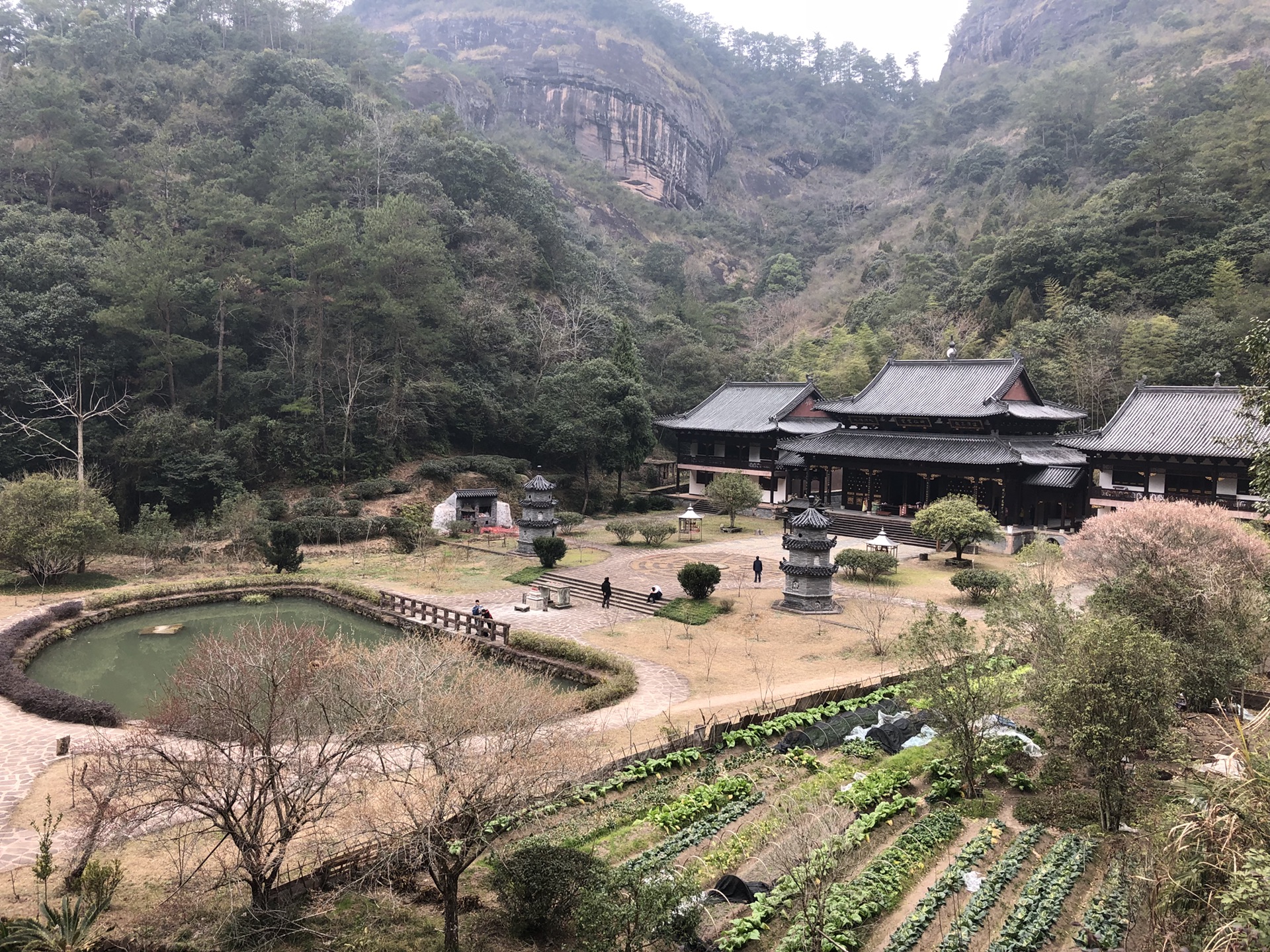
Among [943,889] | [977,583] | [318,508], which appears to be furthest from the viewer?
[318,508]

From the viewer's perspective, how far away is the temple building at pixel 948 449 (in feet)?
119

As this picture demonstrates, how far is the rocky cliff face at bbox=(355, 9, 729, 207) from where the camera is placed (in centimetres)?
9800

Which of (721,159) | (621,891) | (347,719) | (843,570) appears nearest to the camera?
(621,891)

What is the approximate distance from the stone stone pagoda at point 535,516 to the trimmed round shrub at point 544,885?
82.5 feet

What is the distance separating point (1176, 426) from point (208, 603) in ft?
129

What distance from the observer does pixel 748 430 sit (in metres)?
47.9

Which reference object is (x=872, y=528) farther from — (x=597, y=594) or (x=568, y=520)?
(x=597, y=594)

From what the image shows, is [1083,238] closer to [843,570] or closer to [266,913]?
[843,570]

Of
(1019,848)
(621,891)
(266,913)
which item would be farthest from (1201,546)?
(266,913)

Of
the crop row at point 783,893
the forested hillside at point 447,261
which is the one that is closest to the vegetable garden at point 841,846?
the crop row at point 783,893

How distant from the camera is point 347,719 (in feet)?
35.9

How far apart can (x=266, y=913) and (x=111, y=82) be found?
6447cm

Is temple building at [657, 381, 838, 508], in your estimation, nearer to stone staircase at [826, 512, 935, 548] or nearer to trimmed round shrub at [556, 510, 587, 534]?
stone staircase at [826, 512, 935, 548]

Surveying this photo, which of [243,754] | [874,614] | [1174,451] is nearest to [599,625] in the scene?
[874,614]
